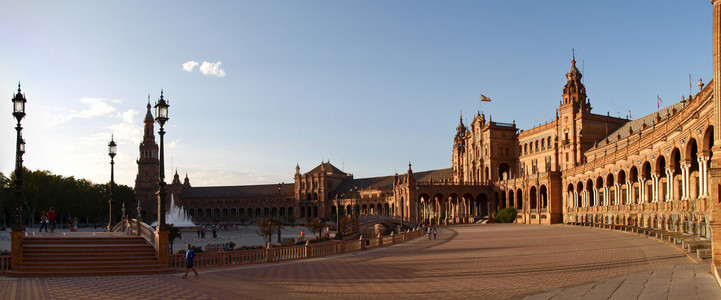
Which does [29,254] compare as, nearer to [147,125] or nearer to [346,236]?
[346,236]

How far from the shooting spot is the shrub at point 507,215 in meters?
83.6

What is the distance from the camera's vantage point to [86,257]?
2412 centimetres

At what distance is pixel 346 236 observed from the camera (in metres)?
69.6

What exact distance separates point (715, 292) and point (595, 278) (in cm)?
517

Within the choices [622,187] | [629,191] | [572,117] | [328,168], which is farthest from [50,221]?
[328,168]

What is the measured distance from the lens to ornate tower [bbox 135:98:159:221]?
182 metres

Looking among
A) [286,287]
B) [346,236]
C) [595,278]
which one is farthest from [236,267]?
[346,236]

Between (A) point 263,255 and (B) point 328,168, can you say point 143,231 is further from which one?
(B) point 328,168

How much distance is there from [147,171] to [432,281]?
7016 inches

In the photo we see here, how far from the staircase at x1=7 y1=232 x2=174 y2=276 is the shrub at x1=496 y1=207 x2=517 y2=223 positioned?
212 feet

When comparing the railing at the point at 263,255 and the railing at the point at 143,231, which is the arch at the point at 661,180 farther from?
the railing at the point at 143,231

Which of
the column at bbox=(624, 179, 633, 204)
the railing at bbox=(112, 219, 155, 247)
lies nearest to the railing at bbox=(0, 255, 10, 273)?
the railing at bbox=(112, 219, 155, 247)

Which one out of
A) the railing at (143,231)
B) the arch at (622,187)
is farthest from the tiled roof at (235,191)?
the railing at (143,231)

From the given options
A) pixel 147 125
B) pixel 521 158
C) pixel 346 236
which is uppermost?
pixel 147 125
